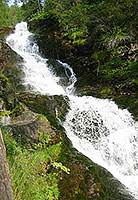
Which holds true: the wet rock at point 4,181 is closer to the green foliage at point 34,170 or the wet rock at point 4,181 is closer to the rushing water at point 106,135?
the green foliage at point 34,170

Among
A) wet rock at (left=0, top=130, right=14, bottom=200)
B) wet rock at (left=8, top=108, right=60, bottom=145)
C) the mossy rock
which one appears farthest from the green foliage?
the mossy rock

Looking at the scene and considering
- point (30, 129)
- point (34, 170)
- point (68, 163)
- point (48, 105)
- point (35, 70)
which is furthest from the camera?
point (35, 70)

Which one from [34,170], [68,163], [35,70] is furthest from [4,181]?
[35,70]

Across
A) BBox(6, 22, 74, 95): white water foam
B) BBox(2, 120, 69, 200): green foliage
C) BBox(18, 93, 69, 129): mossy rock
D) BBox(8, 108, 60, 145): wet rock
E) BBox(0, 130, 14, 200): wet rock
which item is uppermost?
BBox(6, 22, 74, 95): white water foam

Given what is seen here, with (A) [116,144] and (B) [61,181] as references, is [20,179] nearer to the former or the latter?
(B) [61,181]

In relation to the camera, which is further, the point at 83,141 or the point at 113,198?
the point at 83,141

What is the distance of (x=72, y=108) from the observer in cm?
677

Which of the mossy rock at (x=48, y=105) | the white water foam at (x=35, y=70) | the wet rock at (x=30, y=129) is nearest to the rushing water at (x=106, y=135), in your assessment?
the mossy rock at (x=48, y=105)

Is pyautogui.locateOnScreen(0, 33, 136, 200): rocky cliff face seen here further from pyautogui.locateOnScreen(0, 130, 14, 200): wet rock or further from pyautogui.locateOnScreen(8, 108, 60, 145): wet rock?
pyautogui.locateOnScreen(0, 130, 14, 200): wet rock

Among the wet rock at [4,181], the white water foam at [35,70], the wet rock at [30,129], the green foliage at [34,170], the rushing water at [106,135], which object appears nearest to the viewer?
the wet rock at [4,181]

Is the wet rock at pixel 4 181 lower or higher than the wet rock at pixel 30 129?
lower

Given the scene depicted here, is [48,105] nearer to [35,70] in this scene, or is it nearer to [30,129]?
[30,129]

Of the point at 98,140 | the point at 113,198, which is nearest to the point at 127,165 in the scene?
the point at 98,140

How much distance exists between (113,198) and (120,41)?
8103mm
